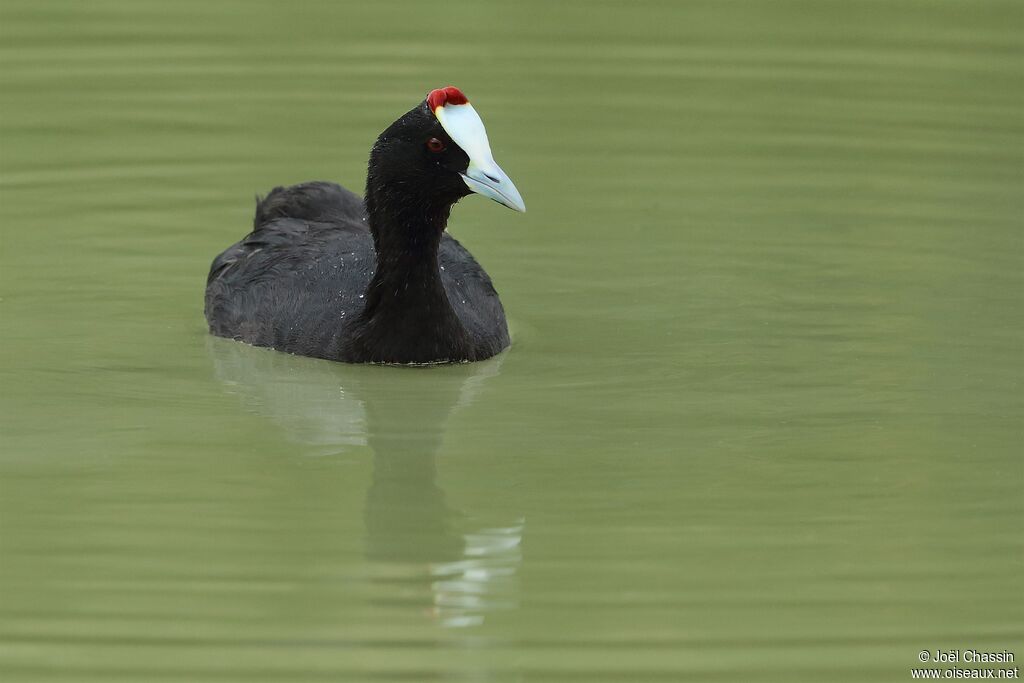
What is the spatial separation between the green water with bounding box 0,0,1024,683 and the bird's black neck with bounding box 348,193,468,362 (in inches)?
6.1

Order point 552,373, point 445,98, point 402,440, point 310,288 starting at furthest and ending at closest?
point 310,288 < point 552,373 < point 445,98 < point 402,440

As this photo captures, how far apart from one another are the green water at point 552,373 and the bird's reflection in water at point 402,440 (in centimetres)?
2

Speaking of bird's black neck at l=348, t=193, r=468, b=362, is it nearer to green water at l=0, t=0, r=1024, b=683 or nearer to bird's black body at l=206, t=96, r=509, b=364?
bird's black body at l=206, t=96, r=509, b=364

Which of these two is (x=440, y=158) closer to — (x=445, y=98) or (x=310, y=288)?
(x=445, y=98)

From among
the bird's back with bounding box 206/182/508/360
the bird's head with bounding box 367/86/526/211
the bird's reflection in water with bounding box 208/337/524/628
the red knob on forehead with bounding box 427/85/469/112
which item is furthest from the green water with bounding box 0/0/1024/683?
the red knob on forehead with bounding box 427/85/469/112

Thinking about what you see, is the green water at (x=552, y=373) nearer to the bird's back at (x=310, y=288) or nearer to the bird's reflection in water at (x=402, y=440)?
the bird's reflection in water at (x=402, y=440)

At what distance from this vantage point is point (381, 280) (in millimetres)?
9555

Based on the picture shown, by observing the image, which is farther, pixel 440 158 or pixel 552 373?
pixel 552 373

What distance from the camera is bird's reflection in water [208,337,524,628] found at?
7.09 meters

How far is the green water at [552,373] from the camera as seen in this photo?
6.70 meters

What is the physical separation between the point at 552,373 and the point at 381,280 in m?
0.83

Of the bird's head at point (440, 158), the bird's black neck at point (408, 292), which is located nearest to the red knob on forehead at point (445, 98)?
the bird's head at point (440, 158)

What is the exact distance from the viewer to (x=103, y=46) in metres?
15.7

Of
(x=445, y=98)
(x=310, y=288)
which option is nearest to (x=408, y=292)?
(x=310, y=288)
